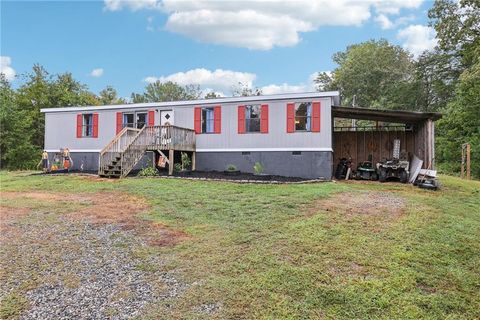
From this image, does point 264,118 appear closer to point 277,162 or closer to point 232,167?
point 277,162

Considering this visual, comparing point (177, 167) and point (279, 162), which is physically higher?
point (279, 162)

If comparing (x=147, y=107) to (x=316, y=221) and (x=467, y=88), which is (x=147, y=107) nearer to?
(x=316, y=221)

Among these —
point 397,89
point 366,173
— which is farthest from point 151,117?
point 397,89

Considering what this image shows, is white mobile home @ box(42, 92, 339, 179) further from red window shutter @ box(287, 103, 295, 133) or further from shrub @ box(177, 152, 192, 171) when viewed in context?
shrub @ box(177, 152, 192, 171)

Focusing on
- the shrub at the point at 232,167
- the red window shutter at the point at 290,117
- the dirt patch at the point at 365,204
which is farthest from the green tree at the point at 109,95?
the dirt patch at the point at 365,204

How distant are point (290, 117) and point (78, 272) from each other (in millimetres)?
10248

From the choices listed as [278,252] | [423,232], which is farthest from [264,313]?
[423,232]

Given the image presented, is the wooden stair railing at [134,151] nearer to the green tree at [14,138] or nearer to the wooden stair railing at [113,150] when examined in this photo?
the wooden stair railing at [113,150]

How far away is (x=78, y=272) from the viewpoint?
4.60 m

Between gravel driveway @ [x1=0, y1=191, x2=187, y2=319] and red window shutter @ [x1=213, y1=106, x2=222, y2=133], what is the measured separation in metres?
8.06

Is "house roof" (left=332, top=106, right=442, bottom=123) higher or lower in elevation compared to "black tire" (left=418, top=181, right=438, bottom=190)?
higher

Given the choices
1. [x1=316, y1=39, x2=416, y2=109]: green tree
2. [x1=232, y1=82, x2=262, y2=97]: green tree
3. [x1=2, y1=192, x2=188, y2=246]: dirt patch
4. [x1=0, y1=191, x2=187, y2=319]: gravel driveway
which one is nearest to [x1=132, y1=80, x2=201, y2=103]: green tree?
[x1=232, y1=82, x2=262, y2=97]: green tree

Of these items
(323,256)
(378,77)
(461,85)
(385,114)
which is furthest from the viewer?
(378,77)

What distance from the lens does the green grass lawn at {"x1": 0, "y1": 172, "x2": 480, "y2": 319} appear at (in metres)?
3.72
